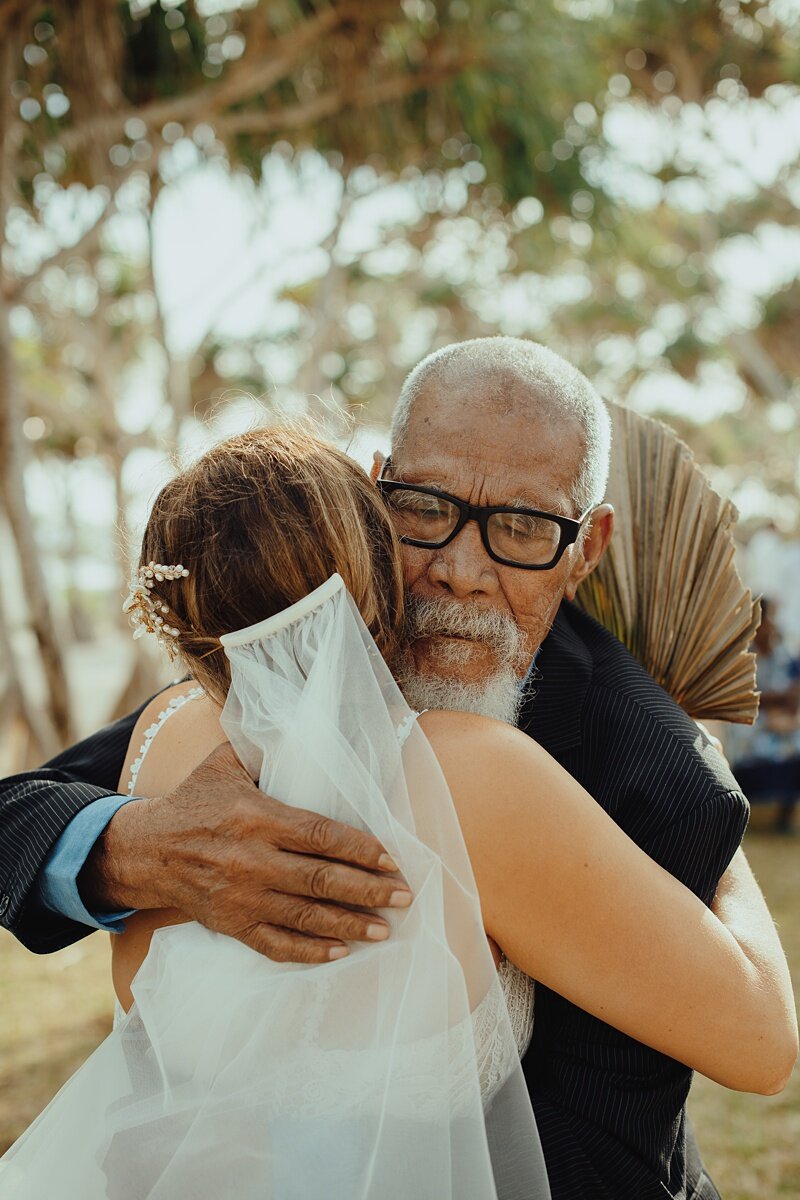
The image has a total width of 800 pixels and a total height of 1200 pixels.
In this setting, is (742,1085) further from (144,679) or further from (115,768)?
(144,679)

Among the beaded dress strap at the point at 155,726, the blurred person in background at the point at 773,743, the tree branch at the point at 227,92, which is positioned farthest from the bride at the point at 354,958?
the blurred person in background at the point at 773,743

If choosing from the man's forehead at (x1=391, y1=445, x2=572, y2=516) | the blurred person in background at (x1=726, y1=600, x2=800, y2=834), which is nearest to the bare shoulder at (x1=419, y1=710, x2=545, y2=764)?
the man's forehead at (x1=391, y1=445, x2=572, y2=516)

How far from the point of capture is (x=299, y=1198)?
4.55ft

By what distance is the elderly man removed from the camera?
144cm

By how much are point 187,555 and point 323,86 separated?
8.71 meters

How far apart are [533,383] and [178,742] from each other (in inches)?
37.7

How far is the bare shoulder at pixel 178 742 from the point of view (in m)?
1.71

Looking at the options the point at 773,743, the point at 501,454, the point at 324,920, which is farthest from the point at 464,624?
the point at 773,743

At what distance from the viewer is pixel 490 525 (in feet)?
6.38

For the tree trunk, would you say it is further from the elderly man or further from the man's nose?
the man's nose

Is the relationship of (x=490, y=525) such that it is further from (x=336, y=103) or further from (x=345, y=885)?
(x=336, y=103)

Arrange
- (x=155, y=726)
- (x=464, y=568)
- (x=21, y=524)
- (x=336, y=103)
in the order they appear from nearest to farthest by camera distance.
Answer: (x=155, y=726) → (x=464, y=568) → (x=21, y=524) → (x=336, y=103)

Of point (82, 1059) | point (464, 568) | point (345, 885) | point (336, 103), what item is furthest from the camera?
point (336, 103)

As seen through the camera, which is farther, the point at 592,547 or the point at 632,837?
the point at 592,547
